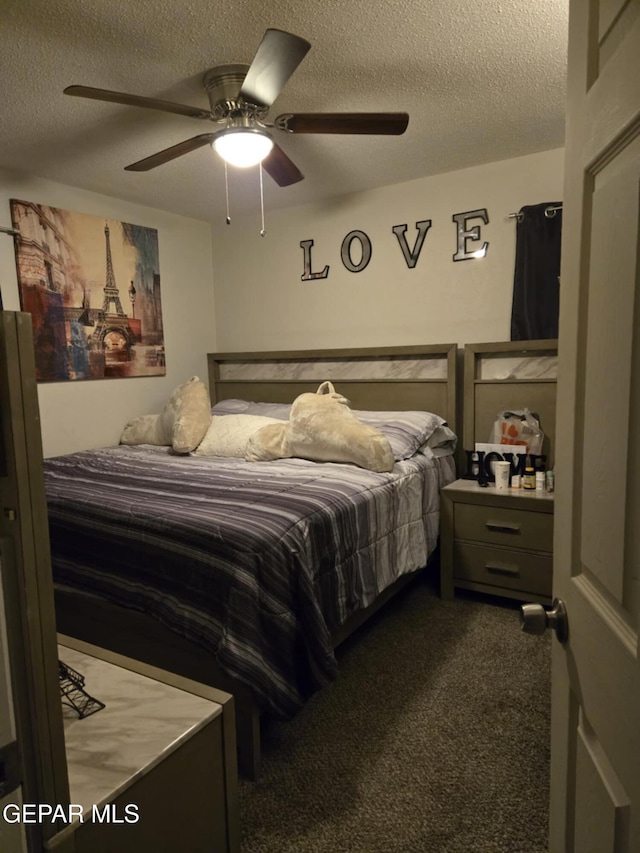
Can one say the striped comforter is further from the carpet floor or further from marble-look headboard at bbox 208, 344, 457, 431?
marble-look headboard at bbox 208, 344, 457, 431

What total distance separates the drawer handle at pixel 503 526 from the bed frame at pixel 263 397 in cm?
51

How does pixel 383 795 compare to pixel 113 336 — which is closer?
pixel 383 795

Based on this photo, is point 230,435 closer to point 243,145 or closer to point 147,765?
point 243,145

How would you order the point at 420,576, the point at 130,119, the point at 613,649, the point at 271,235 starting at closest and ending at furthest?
1. the point at 613,649
2. the point at 130,119
3. the point at 420,576
4. the point at 271,235

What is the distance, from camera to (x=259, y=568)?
1.67m

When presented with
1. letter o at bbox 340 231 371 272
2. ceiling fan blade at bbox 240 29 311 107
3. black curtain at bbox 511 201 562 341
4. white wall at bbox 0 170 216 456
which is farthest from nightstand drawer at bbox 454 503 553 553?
white wall at bbox 0 170 216 456

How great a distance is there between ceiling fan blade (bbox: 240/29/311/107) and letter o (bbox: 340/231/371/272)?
1689 mm

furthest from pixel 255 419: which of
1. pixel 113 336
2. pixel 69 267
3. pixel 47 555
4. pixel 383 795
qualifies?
pixel 47 555

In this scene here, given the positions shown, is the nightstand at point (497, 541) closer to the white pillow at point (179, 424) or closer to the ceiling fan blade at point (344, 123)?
the white pillow at point (179, 424)

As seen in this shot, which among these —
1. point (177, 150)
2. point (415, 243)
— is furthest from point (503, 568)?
point (177, 150)

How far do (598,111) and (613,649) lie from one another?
69 centimetres

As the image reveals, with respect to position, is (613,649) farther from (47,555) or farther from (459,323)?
(459,323)

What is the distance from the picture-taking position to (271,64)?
5.62 feet

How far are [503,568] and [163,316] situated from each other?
9.59 feet
